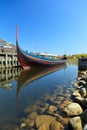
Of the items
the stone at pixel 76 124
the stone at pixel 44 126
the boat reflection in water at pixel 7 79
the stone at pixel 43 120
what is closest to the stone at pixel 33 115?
the stone at pixel 43 120

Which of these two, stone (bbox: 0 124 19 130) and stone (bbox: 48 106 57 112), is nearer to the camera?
stone (bbox: 0 124 19 130)

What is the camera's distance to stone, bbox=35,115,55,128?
16.1ft

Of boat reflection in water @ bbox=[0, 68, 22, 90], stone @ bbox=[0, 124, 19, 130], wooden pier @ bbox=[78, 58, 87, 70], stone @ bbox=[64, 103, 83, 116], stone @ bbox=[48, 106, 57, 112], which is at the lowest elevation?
boat reflection in water @ bbox=[0, 68, 22, 90]

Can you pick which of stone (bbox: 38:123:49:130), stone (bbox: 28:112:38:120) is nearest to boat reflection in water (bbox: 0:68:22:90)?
stone (bbox: 28:112:38:120)

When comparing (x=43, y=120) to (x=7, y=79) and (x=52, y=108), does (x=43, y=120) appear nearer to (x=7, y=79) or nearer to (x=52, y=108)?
(x=52, y=108)

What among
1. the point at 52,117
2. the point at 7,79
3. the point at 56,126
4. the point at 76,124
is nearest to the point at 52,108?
the point at 52,117

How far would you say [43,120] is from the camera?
510cm

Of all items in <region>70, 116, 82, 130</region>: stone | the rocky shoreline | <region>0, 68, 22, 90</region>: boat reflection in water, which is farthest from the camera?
<region>0, 68, 22, 90</region>: boat reflection in water

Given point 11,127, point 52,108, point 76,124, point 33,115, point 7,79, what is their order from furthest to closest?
point 7,79 < point 52,108 < point 33,115 < point 11,127 < point 76,124

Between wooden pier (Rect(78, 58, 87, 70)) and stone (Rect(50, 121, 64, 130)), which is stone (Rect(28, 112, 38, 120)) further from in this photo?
wooden pier (Rect(78, 58, 87, 70))

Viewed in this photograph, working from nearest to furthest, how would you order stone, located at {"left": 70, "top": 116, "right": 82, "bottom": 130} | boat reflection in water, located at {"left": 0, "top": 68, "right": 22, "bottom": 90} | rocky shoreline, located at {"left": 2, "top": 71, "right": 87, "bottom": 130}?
stone, located at {"left": 70, "top": 116, "right": 82, "bottom": 130} → rocky shoreline, located at {"left": 2, "top": 71, "right": 87, "bottom": 130} → boat reflection in water, located at {"left": 0, "top": 68, "right": 22, "bottom": 90}

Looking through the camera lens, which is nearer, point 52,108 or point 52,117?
point 52,117

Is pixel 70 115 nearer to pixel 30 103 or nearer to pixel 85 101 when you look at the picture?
pixel 85 101

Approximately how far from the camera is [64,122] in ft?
16.3
